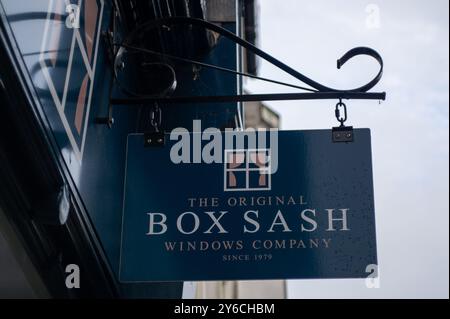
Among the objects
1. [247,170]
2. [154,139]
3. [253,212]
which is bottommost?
[253,212]

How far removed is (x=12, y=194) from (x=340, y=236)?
5.79 ft

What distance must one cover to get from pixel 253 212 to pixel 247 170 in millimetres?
286

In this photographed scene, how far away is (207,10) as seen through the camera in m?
6.95

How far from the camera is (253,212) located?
4.45 metres

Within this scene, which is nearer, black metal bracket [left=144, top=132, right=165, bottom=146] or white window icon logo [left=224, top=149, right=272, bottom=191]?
white window icon logo [left=224, top=149, right=272, bottom=191]

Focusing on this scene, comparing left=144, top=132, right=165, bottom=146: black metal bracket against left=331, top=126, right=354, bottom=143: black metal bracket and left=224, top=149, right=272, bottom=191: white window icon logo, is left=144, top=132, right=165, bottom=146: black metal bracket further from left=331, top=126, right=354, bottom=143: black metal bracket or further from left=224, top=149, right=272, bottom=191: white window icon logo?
left=331, top=126, right=354, bottom=143: black metal bracket

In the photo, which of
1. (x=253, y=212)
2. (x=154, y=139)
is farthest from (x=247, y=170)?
(x=154, y=139)

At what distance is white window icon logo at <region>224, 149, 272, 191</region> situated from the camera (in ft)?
15.0

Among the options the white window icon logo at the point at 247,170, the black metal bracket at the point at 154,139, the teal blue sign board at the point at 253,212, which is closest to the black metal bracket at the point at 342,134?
the teal blue sign board at the point at 253,212

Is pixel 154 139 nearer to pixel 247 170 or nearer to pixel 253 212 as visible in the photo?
pixel 247 170

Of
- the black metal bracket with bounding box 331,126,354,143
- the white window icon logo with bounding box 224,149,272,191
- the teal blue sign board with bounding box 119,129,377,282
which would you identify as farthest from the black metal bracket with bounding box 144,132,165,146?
the black metal bracket with bounding box 331,126,354,143

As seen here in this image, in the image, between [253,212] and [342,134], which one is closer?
[253,212]

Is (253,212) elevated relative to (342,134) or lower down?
lower down
